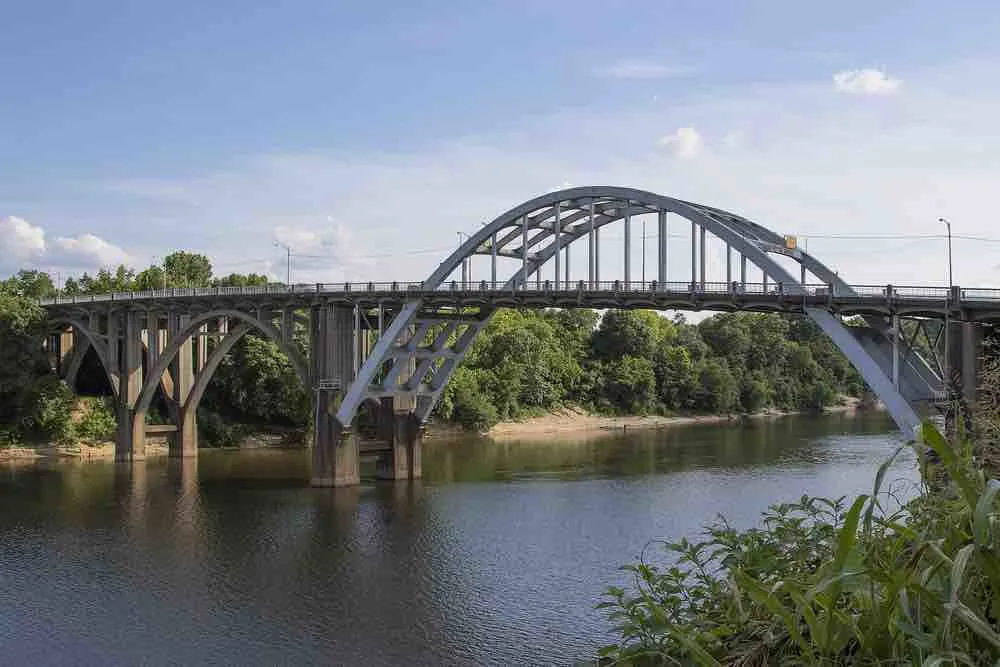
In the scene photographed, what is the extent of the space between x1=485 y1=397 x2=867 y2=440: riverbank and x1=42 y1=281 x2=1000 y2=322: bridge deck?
31919 mm

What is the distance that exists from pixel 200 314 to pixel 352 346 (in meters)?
12.7

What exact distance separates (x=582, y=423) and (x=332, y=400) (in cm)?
4746

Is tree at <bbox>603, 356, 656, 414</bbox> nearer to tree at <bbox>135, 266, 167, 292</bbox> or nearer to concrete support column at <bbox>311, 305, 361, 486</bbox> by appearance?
tree at <bbox>135, 266, 167, 292</bbox>

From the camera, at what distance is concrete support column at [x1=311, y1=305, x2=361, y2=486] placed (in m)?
47.4

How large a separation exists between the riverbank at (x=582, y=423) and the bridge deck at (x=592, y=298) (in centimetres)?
3192

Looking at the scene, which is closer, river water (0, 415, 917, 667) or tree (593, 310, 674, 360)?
river water (0, 415, 917, 667)

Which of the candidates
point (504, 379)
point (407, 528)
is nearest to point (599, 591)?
point (407, 528)

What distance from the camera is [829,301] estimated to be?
1335 inches

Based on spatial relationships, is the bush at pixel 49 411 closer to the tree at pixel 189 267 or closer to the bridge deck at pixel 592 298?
the bridge deck at pixel 592 298

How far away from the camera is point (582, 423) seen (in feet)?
302

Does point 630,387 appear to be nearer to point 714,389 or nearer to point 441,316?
point 714,389

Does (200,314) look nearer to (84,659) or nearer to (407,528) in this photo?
(407,528)

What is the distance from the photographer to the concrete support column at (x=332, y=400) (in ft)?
155

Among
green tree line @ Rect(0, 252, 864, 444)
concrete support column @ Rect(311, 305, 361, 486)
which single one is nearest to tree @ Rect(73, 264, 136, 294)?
green tree line @ Rect(0, 252, 864, 444)
